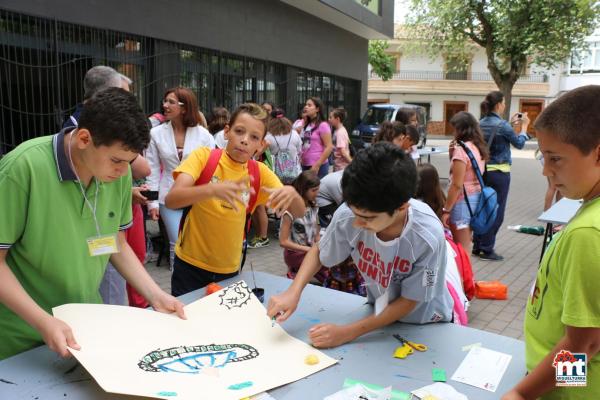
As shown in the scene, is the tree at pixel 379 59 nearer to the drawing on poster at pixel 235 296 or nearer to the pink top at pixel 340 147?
the pink top at pixel 340 147

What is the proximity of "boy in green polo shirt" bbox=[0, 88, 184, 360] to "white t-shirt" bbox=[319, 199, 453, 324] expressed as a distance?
75 cm

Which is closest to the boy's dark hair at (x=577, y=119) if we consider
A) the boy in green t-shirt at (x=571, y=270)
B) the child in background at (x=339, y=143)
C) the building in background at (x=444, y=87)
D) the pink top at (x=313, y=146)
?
the boy in green t-shirt at (x=571, y=270)

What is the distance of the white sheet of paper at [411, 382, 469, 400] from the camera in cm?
133

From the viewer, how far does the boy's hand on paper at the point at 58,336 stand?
130cm

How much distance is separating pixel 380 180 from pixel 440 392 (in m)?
0.61

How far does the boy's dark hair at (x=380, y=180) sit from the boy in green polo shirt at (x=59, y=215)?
630 mm

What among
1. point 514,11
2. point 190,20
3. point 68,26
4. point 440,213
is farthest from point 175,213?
point 514,11

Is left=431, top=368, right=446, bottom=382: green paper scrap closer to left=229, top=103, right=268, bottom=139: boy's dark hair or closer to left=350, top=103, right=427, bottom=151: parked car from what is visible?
left=229, top=103, right=268, bottom=139: boy's dark hair

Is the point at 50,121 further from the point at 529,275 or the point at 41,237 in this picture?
the point at 529,275

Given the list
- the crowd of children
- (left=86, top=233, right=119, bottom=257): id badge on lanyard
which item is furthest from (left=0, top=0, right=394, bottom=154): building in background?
(left=86, top=233, right=119, bottom=257): id badge on lanyard

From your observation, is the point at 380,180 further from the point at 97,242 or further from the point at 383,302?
the point at 97,242

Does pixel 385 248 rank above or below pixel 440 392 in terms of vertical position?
above

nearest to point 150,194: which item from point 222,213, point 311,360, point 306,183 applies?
point 306,183

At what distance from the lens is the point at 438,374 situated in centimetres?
143
